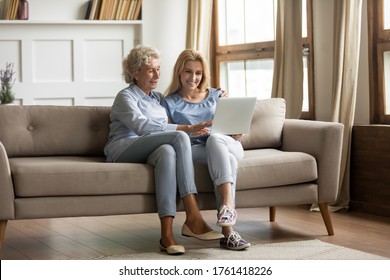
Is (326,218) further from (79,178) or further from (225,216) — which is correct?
(79,178)

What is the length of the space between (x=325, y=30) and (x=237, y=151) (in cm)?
158

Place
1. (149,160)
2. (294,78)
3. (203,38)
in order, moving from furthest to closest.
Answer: (203,38), (294,78), (149,160)

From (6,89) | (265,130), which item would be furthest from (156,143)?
(6,89)

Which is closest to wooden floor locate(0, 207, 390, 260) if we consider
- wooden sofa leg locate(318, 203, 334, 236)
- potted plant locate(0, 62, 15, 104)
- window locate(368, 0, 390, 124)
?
wooden sofa leg locate(318, 203, 334, 236)

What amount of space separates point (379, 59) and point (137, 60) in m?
1.64

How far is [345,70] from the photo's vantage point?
15.2 feet

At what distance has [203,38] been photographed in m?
5.98

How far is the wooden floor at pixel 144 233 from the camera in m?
3.65

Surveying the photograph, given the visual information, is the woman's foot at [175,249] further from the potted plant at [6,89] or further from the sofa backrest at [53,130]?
the potted plant at [6,89]

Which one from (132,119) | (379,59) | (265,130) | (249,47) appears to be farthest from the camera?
(249,47)

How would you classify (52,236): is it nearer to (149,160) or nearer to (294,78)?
(149,160)

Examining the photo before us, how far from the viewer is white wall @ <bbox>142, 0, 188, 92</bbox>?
614 cm

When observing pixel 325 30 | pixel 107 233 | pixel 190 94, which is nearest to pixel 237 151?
pixel 190 94

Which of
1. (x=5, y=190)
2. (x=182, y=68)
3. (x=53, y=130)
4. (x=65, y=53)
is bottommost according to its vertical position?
(x=5, y=190)
